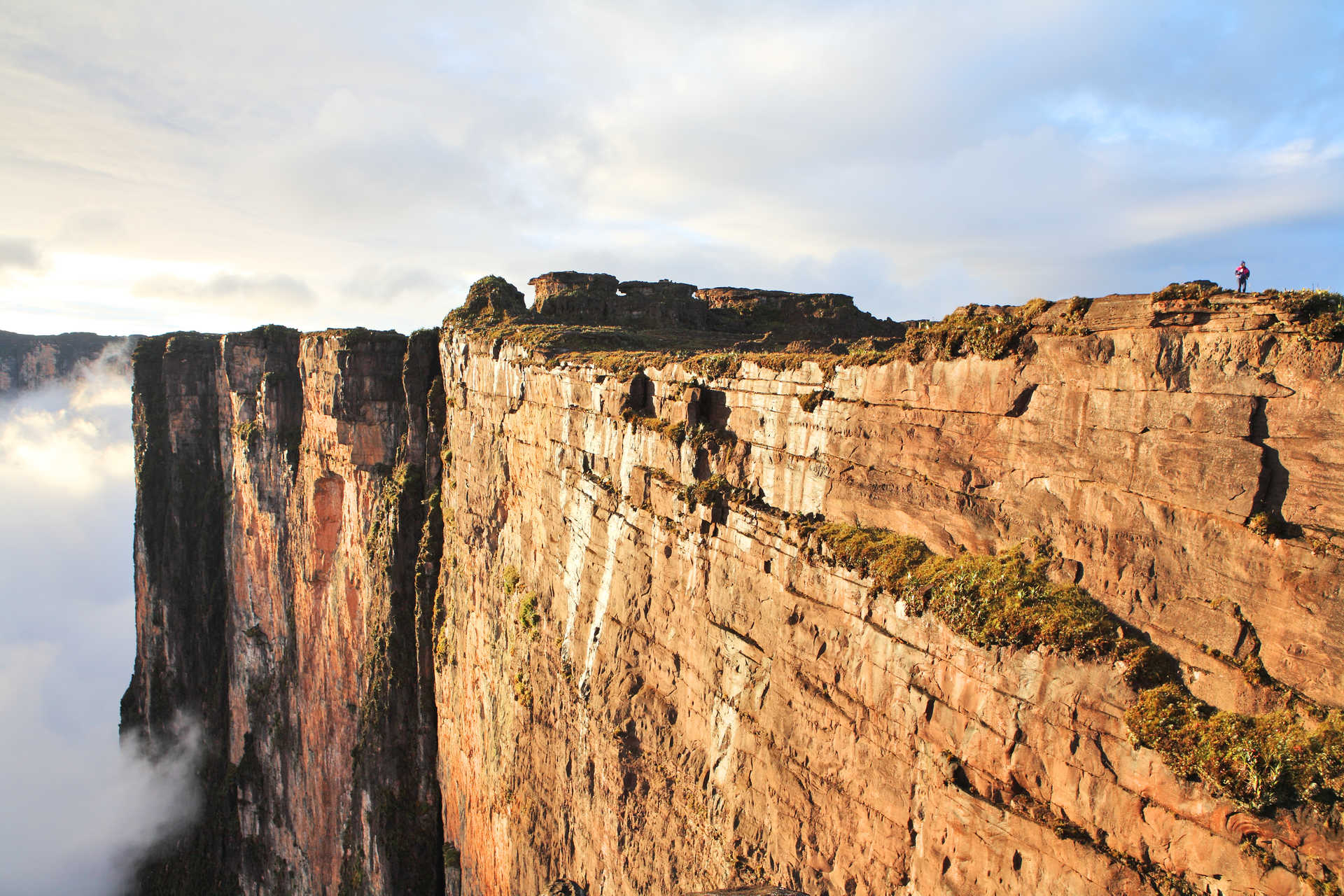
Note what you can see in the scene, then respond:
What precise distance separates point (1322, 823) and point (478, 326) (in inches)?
1067

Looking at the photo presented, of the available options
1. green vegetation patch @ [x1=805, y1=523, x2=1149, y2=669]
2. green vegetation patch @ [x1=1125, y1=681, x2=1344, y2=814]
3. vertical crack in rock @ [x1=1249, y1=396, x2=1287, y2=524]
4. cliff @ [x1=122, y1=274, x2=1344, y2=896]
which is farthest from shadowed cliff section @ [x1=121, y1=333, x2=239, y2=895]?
vertical crack in rock @ [x1=1249, y1=396, x2=1287, y2=524]

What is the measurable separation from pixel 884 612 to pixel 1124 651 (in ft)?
10.4

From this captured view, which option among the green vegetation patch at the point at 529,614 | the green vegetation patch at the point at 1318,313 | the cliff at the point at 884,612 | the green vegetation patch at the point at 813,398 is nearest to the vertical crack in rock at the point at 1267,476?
the cliff at the point at 884,612

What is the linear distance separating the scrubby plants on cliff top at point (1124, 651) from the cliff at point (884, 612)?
0.03 metres

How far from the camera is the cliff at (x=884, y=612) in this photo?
7.30m

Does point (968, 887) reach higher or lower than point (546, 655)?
higher

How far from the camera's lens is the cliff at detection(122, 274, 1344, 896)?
23.9ft

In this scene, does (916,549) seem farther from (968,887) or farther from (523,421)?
(523,421)

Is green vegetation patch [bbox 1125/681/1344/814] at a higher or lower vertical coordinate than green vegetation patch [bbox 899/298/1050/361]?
lower

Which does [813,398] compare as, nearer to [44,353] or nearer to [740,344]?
[740,344]

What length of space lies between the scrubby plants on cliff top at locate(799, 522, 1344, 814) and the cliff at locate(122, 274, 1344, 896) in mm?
32

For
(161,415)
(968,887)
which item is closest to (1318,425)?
(968,887)

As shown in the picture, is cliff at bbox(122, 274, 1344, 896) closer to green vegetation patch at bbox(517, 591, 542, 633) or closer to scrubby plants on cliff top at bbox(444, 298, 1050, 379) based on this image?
scrubby plants on cliff top at bbox(444, 298, 1050, 379)

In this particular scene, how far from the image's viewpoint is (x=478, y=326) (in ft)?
93.7
